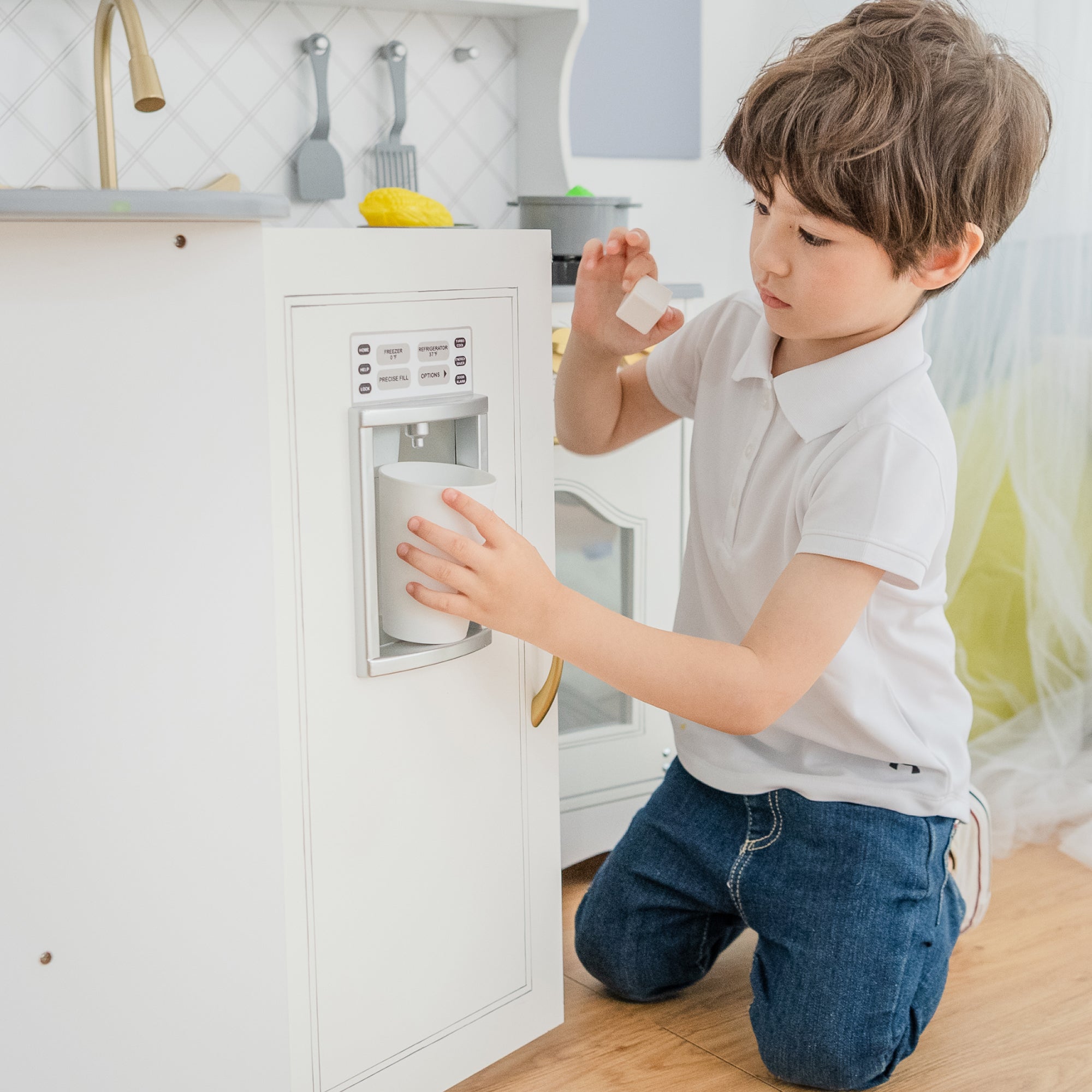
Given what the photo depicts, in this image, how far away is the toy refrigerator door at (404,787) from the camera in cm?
88

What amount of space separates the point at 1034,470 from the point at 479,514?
1141 millimetres

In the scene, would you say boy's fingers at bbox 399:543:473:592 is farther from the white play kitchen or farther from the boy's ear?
the boy's ear

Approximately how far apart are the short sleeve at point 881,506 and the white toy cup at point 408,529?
0.91ft

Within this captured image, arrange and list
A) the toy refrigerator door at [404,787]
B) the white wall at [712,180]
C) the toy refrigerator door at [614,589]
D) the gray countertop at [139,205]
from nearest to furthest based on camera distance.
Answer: the gray countertop at [139,205], the toy refrigerator door at [404,787], the toy refrigerator door at [614,589], the white wall at [712,180]

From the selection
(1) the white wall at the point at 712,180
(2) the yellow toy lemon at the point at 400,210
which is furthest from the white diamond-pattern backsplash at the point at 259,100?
(2) the yellow toy lemon at the point at 400,210

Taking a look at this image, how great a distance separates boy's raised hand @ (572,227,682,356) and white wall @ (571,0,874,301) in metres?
0.81

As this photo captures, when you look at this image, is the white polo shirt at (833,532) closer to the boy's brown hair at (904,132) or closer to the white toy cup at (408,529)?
the boy's brown hair at (904,132)

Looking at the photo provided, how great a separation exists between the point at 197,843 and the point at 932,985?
0.72 m

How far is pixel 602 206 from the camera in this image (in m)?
1.55

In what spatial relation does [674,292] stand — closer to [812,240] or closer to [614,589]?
[614,589]

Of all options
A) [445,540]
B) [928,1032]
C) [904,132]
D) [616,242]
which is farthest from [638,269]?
[928,1032]

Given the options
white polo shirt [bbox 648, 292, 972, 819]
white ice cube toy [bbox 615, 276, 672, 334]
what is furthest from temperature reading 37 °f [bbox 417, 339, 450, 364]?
white polo shirt [bbox 648, 292, 972, 819]

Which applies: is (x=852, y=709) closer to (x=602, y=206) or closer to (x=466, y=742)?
(x=466, y=742)

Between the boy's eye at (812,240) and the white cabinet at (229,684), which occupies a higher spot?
the boy's eye at (812,240)
